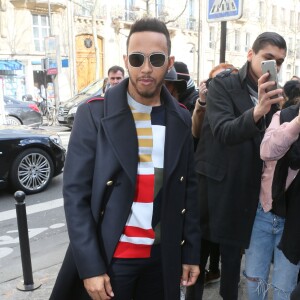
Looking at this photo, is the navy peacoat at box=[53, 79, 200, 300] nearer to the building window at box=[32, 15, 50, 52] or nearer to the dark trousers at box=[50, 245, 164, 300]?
the dark trousers at box=[50, 245, 164, 300]

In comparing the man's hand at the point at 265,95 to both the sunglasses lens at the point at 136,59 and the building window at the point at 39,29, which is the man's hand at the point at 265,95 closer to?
the sunglasses lens at the point at 136,59

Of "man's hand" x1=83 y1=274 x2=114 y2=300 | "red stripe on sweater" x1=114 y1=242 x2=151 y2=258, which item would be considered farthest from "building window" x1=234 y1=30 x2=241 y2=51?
"man's hand" x1=83 y1=274 x2=114 y2=300

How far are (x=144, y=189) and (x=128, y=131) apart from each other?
10.4 inches

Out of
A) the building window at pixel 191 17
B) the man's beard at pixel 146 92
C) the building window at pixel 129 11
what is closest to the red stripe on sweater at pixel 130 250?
the man's beard at pixel 146 92

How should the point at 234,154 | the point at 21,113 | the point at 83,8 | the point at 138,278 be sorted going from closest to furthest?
the point at 138,278 → the point at 234,154 → the point at 21,113 → the point at 83,8

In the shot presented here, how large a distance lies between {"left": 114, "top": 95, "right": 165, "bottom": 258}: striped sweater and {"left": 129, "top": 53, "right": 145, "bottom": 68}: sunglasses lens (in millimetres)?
156

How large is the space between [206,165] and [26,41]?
23555mm

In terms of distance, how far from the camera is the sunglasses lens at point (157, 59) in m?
1.76

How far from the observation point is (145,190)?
176cm

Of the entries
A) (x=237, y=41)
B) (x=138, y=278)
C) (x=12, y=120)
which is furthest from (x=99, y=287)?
(x=237, y=41)

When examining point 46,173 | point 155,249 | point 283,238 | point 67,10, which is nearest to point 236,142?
point 283,238

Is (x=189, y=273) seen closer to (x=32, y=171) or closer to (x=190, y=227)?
(x=190, y=227)

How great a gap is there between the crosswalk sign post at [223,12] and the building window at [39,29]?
22136 millimetres

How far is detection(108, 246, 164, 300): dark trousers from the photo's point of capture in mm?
1755
